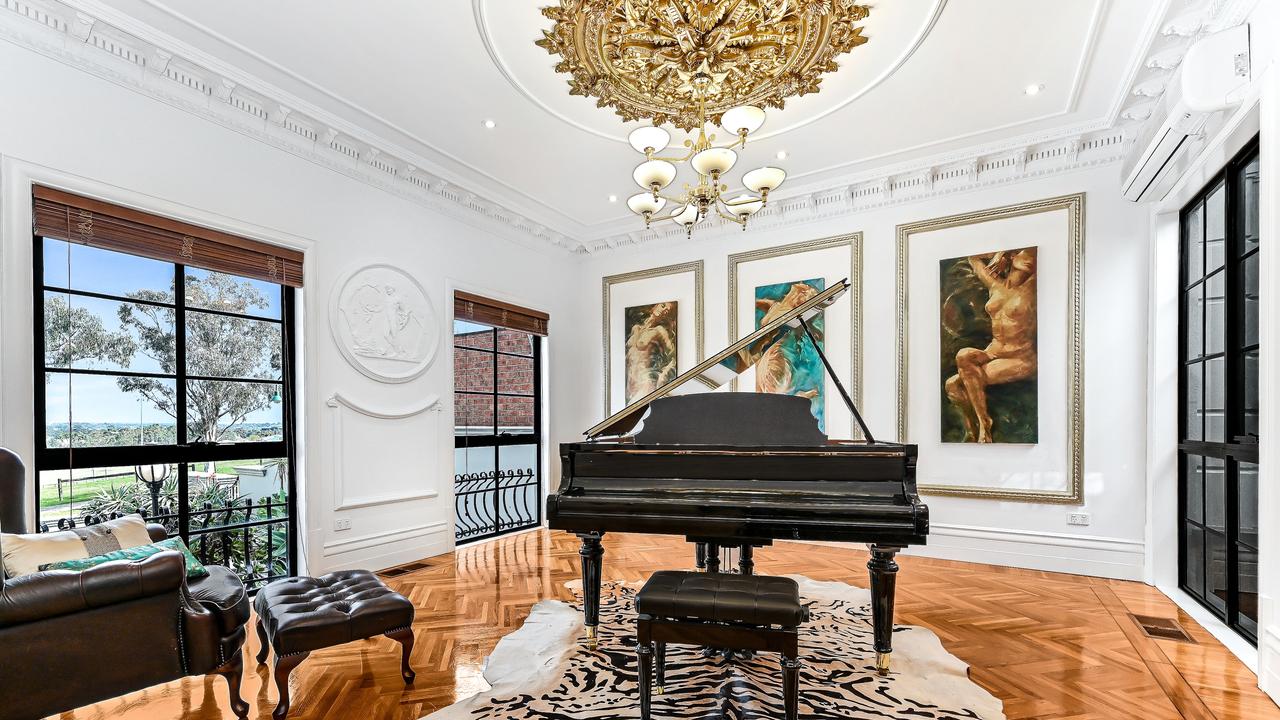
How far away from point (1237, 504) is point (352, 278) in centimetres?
580

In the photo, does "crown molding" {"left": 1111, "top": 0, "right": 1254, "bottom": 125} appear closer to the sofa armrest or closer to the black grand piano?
the black grand piano

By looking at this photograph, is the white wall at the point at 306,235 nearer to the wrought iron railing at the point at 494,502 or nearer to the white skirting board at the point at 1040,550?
the wrought iron railing at the point at 494,502

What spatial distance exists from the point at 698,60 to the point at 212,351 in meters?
3.49

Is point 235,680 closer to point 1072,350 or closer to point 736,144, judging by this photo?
point 736,144

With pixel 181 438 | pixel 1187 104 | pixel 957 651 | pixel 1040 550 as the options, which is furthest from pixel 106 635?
pixel 1040 550

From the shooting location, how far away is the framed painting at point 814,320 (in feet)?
18.1

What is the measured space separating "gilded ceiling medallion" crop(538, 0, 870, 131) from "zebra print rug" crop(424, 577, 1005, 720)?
9.78ft

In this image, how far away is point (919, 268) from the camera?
17.3 ft

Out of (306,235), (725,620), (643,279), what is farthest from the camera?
(643,279)

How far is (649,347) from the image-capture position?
668 centimetres

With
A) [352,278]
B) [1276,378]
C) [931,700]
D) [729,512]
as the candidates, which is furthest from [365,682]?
[1276,378]

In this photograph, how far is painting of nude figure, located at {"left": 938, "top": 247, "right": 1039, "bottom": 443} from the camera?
475 centimetres

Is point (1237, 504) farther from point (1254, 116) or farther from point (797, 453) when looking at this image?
point (797, 453)

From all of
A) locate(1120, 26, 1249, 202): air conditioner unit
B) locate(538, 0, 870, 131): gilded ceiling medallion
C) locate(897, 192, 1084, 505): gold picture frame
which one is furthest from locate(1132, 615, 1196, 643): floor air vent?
locate(538, 0, 870, 131): gilded ceiling medallion
